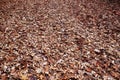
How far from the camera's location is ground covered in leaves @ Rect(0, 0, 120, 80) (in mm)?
5379

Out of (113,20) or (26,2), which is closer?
(113,20)

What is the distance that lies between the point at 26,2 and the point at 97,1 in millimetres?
3971

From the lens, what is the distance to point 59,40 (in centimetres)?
684

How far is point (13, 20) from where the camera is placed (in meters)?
8.02

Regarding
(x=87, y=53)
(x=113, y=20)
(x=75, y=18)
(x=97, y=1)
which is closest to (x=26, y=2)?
(x=75, y=18)

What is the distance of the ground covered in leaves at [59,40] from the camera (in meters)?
5.38

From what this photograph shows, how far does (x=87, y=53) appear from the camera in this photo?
6.25 metres

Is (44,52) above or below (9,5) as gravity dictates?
below

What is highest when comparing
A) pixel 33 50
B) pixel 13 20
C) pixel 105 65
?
pixel 13 20

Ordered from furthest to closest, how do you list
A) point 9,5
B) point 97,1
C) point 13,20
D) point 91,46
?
point 97,1 < point 9,5 < point 13,20 < point 91,46

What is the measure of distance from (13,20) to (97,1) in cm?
502

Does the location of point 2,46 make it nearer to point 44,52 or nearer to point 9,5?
point 44,52

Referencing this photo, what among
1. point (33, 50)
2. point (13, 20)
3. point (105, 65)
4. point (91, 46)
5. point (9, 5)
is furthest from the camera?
point (9, 5)

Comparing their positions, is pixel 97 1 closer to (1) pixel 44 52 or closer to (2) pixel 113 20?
(2) pixel 113 20
